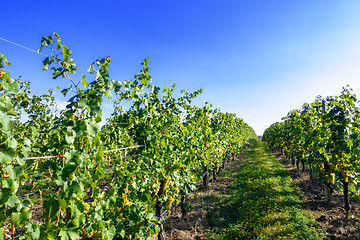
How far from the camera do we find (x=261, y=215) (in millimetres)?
5547

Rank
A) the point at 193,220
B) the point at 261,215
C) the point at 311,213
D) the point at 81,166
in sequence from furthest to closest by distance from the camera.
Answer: the point at 311,213 → the point at 261,215 → the point at 193,220 → the point at 81,166

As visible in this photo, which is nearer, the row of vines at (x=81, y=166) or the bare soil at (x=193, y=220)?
the row of vines at (x=81, y=166)

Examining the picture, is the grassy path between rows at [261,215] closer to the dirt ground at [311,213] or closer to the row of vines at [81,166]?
the dirt ground at [311,213]

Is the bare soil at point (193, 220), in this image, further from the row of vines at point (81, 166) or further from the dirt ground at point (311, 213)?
the row of vines at point (81, 166)

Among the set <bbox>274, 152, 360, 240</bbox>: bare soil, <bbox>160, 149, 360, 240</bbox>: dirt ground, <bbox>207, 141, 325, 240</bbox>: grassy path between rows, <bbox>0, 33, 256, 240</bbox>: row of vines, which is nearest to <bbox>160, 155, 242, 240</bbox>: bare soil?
<bbox>160, 149, 360, 240</bbox>: dirt ground

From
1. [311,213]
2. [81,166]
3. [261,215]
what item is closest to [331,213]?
[311,213]

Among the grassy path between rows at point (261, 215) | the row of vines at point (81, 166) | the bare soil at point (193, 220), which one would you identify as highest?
the row of vines at point (81, 166)

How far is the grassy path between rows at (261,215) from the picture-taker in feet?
15.1

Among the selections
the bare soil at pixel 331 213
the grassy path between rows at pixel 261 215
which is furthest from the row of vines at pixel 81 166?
the bare soil at pixel 331 213

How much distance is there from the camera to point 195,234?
477cm

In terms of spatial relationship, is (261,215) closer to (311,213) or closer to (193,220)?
(311,213)

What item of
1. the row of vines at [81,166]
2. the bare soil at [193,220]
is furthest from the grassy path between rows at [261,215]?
the row of vines at [81,166]

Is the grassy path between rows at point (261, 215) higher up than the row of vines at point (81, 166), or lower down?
lower down

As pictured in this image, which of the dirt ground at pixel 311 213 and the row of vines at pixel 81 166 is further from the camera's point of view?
the dirt ground at pixel 311 213
